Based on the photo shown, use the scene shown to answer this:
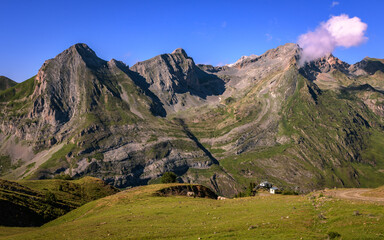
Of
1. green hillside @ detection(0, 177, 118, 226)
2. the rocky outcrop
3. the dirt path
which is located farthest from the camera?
the rocky outcrop

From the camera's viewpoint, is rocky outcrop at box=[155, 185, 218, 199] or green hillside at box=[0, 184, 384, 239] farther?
rocky outcrop at box=[155, 185, 218, 199]

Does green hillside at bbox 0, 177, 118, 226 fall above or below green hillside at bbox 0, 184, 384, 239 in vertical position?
above

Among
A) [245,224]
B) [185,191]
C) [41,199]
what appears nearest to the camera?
[245,224]

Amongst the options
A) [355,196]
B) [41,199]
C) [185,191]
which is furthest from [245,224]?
[41,199]

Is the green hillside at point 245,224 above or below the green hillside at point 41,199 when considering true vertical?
below

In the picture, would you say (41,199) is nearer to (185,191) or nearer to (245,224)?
(185,191)

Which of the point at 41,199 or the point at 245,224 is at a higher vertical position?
the point at 41,199

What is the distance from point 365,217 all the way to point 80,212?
74516 mm

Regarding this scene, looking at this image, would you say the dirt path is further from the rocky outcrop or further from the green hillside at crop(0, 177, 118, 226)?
the green hillside at crop(0, 177, 118, 226)

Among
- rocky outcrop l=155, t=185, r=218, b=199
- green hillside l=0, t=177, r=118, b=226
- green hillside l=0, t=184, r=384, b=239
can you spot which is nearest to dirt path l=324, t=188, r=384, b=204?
green hillside l=0, t=184, r=384, b=239

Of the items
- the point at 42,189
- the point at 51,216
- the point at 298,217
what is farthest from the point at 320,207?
the point at 42,189

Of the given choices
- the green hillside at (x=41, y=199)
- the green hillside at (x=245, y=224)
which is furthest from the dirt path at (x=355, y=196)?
the green hillside at (x=41, y=199)

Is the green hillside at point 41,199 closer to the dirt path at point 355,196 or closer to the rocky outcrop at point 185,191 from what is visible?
the rocky outcrop at point 185,191

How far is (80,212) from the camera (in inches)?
3250
